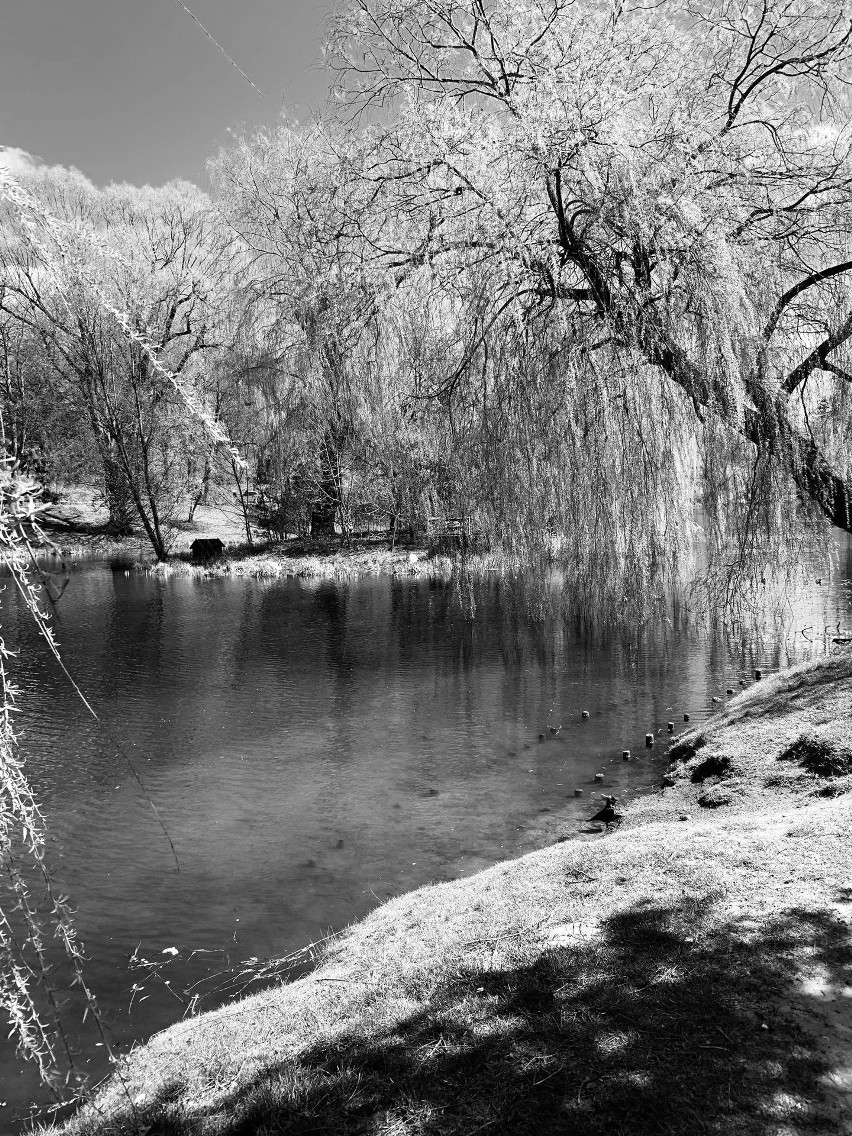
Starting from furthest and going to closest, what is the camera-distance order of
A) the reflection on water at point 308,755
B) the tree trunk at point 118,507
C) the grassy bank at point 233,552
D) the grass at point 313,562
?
the tree trunk at point 118,507, the grassy bank at point 233,552, the grass at point 313,562, the reflection on water at point 308,755

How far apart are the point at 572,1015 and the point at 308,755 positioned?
663 centimetres

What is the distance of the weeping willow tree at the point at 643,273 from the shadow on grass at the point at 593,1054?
10.1ft

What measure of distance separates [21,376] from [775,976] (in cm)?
2698

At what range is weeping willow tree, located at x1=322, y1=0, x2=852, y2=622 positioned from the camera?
565 cm

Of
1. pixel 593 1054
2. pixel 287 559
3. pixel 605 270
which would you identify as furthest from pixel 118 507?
pixel 593 1054

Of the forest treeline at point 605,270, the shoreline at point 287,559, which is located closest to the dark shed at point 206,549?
the shoreline at point 287,559

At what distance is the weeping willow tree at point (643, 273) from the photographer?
18.5ft

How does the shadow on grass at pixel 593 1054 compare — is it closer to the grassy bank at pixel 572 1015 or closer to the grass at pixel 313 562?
the grassy bank at pixel 572 1015

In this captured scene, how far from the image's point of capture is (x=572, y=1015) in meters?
3.20

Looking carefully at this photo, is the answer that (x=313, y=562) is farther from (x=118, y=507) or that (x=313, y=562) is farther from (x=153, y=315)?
(x=153, y=315)

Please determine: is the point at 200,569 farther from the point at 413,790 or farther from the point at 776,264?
the point at 776,264

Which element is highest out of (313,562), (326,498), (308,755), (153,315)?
(153,315)

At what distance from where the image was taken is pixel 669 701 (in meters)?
10.7

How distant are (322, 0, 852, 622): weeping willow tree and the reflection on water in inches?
69.4
